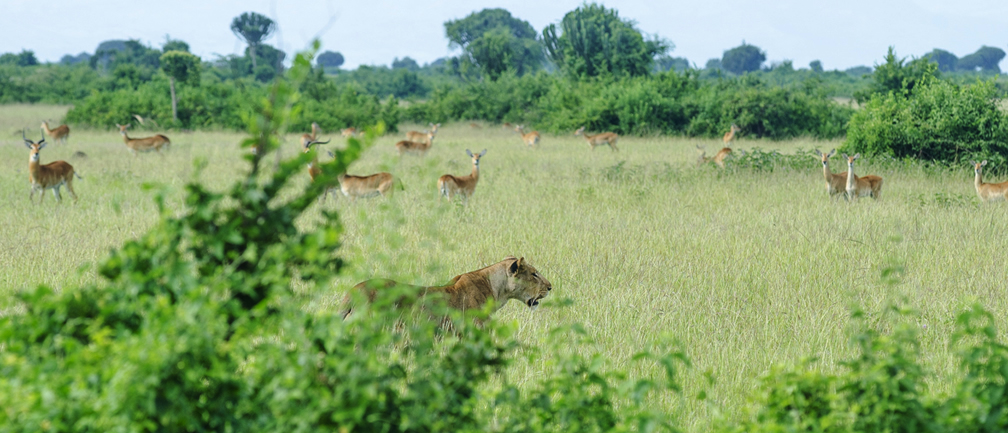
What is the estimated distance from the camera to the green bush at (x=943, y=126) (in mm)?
14344

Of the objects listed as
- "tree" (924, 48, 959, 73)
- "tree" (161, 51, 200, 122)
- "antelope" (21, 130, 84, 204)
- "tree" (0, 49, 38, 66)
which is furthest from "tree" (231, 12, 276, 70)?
"tree" (924, 48, 959, 73)

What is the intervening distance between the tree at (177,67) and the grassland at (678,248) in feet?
49.4

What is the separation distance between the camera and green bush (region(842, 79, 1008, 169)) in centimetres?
1434

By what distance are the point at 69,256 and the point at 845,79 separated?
6633 cm

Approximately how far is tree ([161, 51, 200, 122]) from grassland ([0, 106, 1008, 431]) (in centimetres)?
1504

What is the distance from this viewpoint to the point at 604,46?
113ft

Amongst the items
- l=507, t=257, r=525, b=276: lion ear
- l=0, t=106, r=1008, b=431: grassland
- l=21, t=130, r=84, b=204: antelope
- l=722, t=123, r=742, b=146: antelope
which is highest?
l=507, t=257, r=525, b=276: lion ear

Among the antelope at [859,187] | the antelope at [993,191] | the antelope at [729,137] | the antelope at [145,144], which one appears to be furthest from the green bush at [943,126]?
the antelope at [145,144]

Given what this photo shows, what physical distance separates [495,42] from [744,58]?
266 ft

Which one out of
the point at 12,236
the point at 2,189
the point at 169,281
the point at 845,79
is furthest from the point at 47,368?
the point at 845,79

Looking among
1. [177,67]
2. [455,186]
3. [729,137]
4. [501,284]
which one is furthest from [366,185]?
[177,67]

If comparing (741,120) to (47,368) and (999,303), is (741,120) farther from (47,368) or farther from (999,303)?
(47,368)

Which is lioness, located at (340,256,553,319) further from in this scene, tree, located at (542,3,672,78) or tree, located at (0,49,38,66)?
tree, located at (0,49,38,66)

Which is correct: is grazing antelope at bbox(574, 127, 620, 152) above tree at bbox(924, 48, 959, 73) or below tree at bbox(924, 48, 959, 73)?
below
